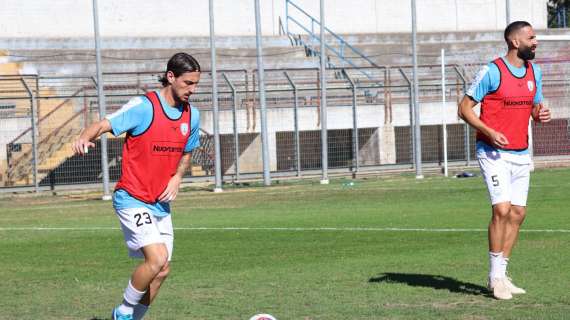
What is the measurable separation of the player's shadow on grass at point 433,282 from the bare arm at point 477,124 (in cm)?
137

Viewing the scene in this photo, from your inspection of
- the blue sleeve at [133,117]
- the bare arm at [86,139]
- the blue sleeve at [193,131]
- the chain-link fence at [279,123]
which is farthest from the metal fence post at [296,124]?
the bare arm at [86,139]

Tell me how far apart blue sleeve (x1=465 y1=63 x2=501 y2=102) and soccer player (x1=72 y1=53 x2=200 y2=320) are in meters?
2.91

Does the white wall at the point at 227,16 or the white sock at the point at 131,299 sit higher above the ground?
the white wall at the point at 227,16

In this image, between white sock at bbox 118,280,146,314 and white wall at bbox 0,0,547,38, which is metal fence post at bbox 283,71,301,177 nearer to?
white wall at bbox 0,0,547,38

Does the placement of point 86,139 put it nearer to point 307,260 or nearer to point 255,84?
point 307,260

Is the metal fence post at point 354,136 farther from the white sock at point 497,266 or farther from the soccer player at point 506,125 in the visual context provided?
the white sock at point 497,266

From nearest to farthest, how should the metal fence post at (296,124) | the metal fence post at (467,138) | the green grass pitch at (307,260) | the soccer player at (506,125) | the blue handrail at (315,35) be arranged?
1. the green grass pitch at (307,260)
2. the soccer player at (506,125)
3. the metal fence post at (296,124)
4. the metal fence post at (467,138)
5. the blue handrail at (315,35)

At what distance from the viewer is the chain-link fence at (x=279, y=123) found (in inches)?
1312

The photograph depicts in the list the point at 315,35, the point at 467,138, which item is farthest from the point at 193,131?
the point at 315,35

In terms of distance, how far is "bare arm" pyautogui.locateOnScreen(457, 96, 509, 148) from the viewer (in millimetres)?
10413

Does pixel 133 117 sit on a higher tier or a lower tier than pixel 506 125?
higher

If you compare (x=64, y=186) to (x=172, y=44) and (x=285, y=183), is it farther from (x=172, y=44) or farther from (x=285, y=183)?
(x=172, y=44)

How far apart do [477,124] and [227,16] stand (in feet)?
113

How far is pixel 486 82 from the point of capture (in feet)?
35.0
